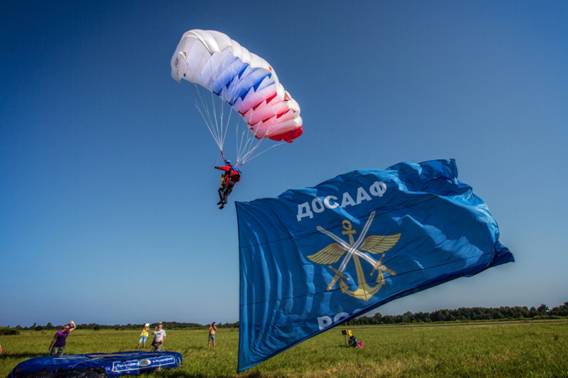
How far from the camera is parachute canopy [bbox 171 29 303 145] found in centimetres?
1166

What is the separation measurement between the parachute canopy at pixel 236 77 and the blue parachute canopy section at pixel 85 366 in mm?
8218

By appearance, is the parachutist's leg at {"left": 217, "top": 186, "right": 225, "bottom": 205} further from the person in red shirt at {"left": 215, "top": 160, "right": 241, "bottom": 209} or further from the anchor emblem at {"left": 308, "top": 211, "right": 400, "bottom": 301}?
the anchor emblem at {"left": 308, "top": 211, "right": 400, "bottom": 301}

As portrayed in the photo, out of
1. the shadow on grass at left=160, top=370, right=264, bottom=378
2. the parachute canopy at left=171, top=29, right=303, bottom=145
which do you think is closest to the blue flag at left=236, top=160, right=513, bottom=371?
the shadow on grass at left=160, top=370, right=264, bottom=378

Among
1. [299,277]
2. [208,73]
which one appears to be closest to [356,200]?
[299,277]

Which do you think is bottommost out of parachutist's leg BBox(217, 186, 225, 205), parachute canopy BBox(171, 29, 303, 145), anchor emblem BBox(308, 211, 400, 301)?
anchor emblem BBox(308, 211, 400, 301)

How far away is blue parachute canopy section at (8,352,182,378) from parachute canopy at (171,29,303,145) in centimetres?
822

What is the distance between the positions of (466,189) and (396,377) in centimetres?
416

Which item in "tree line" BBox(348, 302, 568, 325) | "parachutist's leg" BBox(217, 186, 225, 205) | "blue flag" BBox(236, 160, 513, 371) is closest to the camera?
"blue flag" BBox(236, 160, 513, 371)

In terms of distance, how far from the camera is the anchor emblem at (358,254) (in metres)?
6.42

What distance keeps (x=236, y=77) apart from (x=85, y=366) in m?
9.15

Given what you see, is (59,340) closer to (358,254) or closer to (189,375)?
(189,375)

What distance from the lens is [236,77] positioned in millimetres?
11906

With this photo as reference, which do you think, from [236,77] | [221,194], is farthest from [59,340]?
[236,77]

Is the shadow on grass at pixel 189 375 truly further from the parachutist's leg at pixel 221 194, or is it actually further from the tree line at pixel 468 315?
the tree line at pixel 468 315
